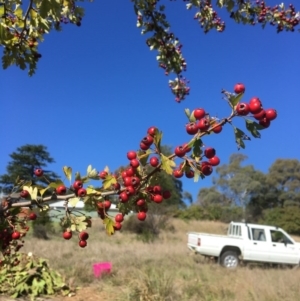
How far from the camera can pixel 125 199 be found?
1.61 metres

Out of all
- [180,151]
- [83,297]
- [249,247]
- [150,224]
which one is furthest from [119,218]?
[150,224]

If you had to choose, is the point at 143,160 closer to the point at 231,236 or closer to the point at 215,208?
the point at 231,236

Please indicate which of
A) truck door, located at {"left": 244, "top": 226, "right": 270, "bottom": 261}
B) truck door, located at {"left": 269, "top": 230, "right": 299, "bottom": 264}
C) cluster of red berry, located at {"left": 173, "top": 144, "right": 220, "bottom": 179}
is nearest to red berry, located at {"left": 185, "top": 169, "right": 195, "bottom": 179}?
cluster of red berry, located at {"left": 173, "top": 144, "right": 220, "bottom": 179}

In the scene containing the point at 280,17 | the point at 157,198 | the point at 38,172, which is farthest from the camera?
the point at 280,17

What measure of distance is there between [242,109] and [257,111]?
0.18 feet

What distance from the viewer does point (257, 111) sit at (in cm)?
138

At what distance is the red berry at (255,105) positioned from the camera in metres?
1.37

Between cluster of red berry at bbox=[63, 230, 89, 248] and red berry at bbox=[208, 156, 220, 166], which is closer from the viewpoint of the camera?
red berry at bbox=[208, 156, 220, 166]

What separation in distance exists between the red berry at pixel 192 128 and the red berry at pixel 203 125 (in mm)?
18

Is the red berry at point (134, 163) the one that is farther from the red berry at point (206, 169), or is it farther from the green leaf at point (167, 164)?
the red berry at point (206, 169)

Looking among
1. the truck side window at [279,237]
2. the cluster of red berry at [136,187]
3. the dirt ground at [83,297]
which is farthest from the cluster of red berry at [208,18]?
the truck side window at [279,237]

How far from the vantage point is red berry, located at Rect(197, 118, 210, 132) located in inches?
56.0

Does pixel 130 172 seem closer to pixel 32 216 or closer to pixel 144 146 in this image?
pixel 144 146

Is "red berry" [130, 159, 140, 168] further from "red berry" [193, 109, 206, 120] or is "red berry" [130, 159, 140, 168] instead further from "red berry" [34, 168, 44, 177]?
"red berry" [34, 168, 44, 177]
